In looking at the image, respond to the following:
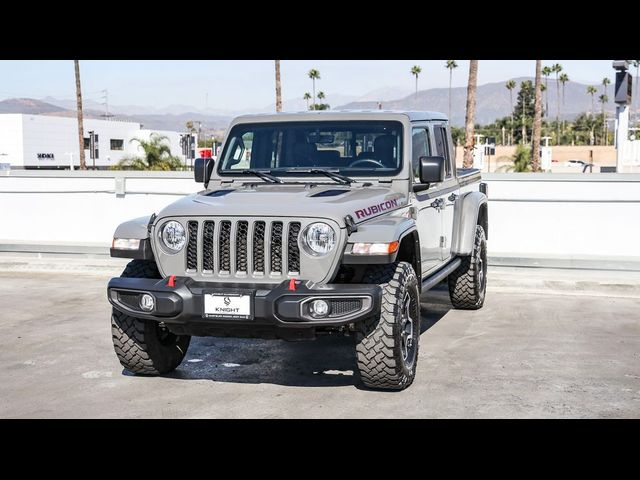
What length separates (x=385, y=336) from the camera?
19.7 ft

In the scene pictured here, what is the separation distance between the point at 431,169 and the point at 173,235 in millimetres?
2133

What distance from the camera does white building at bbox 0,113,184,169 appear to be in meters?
68.6

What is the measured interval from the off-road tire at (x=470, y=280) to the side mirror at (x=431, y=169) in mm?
2284

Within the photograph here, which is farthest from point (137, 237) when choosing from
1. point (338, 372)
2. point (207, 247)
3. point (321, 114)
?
point (321, 114)

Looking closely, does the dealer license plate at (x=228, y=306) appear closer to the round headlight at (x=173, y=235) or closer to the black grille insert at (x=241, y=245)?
the black grille insert at (x=241, y=245)

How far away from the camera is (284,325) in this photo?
5.77 meters

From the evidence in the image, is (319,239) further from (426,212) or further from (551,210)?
(551,210)

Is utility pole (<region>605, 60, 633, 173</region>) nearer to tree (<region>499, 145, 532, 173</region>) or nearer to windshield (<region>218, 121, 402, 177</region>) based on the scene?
windshield (<region>218, 121, 402, 177</region>)

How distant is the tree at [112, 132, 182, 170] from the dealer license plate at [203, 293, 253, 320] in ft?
89.3

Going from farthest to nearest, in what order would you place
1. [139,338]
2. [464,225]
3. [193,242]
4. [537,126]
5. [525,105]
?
[525,105]
[537,126]
[464,225]
[139,338]
[193,242]

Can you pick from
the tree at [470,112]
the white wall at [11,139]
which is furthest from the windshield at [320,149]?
the white wall at [11,139]
